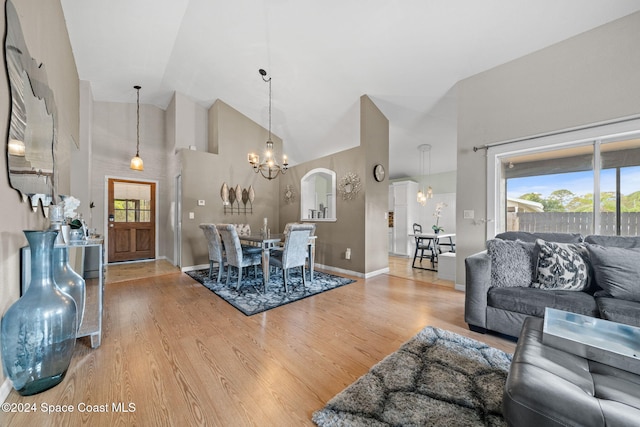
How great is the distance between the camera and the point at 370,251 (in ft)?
14.3

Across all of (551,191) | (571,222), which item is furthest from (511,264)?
(551,191)

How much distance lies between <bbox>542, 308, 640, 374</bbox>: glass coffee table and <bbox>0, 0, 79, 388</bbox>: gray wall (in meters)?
3.06

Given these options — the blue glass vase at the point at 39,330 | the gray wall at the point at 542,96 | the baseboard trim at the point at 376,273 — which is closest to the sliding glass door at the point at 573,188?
the gray wall at the point at 542,96

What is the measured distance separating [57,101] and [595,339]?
498cm

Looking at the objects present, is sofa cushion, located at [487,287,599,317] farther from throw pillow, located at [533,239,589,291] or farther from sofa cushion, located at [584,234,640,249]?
sofa cushion, located at [584,234,640,249]

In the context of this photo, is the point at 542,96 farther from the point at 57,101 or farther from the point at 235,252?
the point at 57,101

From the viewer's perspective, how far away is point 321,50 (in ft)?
11.5

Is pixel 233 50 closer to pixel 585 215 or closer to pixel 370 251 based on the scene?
pixel 370 251

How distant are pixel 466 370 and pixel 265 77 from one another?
15.7ft

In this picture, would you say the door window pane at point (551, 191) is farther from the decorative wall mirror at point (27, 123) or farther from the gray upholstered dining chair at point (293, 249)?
the decorative wall mirror at point (27, 123)

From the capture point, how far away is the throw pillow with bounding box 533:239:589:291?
6.85 feet

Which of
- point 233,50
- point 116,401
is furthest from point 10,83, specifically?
point 233,50

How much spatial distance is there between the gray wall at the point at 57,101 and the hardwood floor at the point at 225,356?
0.73 metres

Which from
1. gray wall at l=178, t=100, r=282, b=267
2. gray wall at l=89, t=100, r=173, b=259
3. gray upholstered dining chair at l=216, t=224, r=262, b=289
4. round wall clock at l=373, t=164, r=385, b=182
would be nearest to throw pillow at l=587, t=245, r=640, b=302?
round wall clock at l=373, t=164, r=385, b=182
